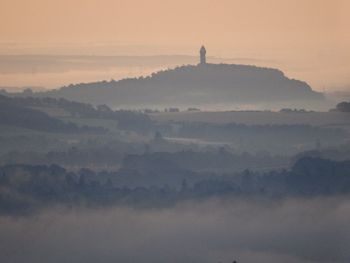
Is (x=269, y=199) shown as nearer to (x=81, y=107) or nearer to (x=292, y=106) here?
(x=292, y=106)

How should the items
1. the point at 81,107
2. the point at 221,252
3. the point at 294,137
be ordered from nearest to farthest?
1. the point at 221,252
2. the point at 294,137
3. the point at 81,107

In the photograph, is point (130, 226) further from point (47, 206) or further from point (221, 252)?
point (221, 252)

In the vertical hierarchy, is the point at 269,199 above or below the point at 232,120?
below

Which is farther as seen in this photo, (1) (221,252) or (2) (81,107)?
(2) (81,107)

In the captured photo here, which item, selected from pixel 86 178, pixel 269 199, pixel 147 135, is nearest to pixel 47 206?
pixel 86 178

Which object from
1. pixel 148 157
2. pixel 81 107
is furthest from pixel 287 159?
pixel 81 107

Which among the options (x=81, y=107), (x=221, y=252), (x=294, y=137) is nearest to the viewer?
(x=221, y=252)
